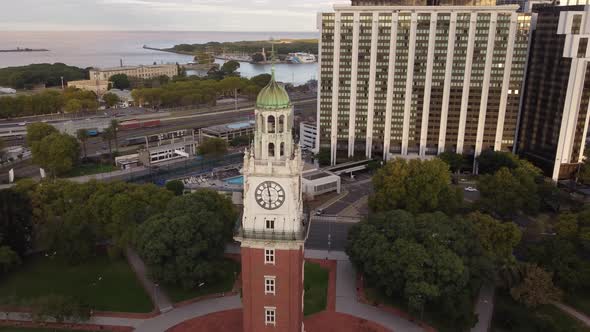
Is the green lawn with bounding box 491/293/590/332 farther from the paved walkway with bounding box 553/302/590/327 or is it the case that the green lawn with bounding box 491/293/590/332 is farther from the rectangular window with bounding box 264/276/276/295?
the rectangular window with bounding box 264/276/276/295

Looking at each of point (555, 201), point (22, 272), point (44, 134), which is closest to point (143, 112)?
point (44, 134)

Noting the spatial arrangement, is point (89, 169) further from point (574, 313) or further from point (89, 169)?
point (574, 313)

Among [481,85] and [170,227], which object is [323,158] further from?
[170,227]

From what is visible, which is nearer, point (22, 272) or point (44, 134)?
point (22, 272)

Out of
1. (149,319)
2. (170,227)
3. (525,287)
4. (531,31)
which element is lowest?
(149,319)

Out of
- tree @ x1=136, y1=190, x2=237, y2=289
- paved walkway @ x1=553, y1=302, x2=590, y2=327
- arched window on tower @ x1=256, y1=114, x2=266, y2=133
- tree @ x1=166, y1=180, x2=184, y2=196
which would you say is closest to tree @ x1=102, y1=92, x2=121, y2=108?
tree @ x1=166, y1=180, x2=184, y2=196

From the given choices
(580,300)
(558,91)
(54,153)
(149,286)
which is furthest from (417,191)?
(54,153)
